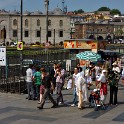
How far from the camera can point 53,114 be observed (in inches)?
596

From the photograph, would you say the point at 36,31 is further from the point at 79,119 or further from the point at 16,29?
the point at 79,119

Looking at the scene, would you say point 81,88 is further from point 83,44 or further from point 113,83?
point 83,44

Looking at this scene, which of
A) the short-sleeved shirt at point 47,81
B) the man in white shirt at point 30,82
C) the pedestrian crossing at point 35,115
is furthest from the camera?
the man in white shirt at point 30,82

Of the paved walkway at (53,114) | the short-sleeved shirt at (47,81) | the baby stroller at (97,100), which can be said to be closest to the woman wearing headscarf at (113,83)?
the paved walkway at (53,114)

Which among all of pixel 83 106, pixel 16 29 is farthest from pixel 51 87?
pixel 16 29

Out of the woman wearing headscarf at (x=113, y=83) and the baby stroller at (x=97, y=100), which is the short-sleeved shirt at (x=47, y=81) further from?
the woman wearing headscarf at (x=113, y=83)

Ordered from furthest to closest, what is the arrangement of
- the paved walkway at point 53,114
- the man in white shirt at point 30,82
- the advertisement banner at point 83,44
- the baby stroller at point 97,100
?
the advertisement banner at point 83,44 < the man in white shirt at point 30,82 < the baby stroller at point 97,100 < the paved walkway at point 53,114

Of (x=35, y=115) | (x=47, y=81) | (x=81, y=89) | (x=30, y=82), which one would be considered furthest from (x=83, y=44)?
(x=35, y=115)

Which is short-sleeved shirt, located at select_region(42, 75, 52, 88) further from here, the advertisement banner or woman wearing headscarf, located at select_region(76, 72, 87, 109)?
the advertisement banner

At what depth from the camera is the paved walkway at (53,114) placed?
13.9 metres

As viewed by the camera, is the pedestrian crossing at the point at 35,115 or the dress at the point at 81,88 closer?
the pedestrian crossing at the point at 35,115

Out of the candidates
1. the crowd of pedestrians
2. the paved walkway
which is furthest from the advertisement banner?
the paved walkway

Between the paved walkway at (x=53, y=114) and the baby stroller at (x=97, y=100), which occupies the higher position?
the baby stroller at (x=97, y=100)

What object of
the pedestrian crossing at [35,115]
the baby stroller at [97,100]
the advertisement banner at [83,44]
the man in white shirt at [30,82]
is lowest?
the pedestrian crossing at [35,115]
